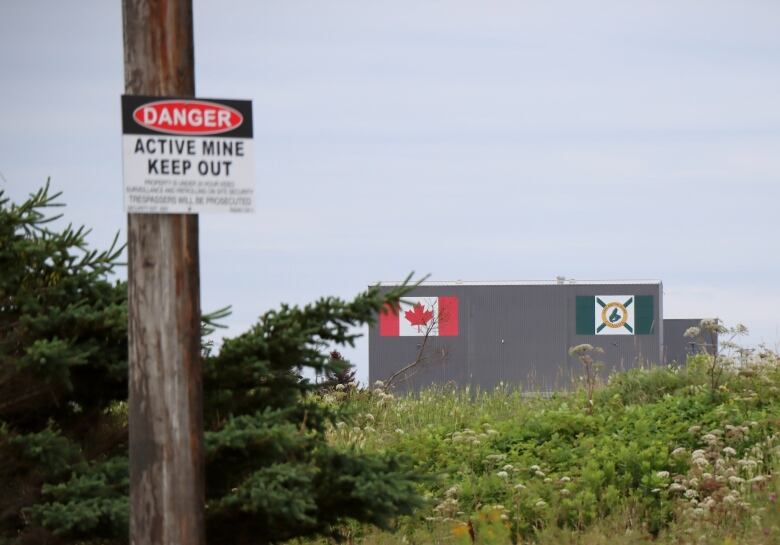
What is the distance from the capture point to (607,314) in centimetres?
4972

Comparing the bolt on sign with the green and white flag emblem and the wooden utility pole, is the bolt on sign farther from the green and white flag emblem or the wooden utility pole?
the green and white flag emblem

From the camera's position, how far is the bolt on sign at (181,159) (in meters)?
6.05

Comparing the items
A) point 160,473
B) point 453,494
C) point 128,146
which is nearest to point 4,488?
point 160,473

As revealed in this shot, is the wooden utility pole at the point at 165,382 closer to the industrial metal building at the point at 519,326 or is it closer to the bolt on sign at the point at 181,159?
the bolt on sign at the point at 181,159

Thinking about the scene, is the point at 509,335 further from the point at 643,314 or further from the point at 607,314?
the point at 643,314

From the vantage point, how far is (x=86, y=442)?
737cm

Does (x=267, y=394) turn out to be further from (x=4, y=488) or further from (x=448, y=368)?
(x=448, y=368)

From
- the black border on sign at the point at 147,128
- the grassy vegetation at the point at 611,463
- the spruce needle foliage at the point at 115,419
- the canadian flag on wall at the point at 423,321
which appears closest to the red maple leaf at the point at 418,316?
the canadian flag on wall at the point at 423,321

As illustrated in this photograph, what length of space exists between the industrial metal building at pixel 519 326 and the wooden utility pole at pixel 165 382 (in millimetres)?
43182

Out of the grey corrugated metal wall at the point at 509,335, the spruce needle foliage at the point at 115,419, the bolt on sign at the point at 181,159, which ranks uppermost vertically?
the bolt on sign at the point at 181,159

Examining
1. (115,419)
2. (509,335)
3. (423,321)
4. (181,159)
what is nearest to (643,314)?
(509,335)

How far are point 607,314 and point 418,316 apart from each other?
338 inches

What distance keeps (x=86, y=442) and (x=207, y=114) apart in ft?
8.44

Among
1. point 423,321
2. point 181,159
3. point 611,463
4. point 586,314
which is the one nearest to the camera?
point 181,159
